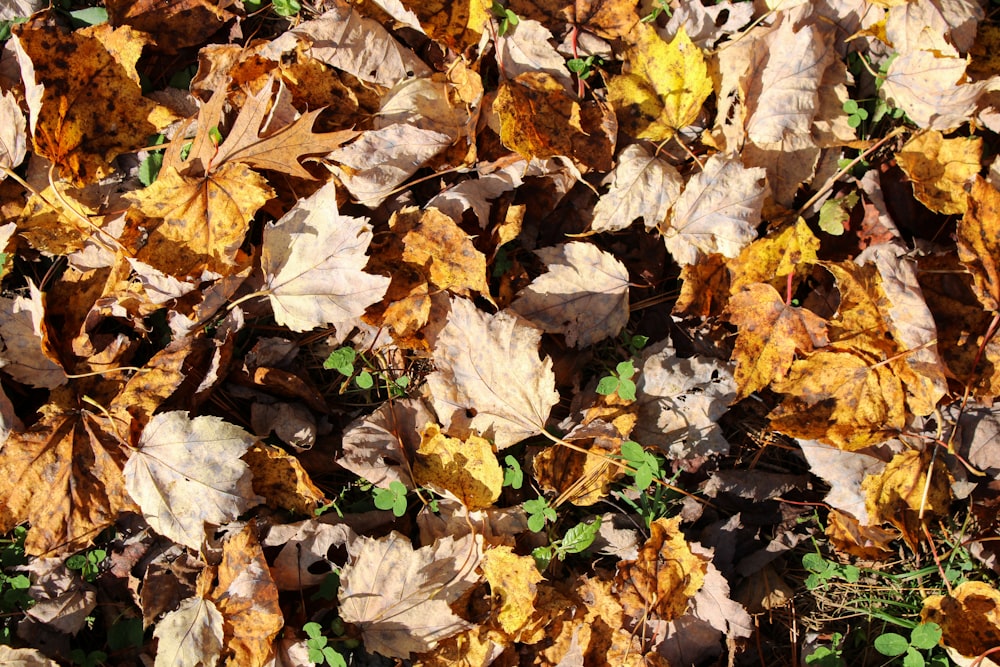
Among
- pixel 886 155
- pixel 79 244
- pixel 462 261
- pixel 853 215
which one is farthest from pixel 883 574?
pixel 79 244

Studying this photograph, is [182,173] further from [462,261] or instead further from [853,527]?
[853,527]

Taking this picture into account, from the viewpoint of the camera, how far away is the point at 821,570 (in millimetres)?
2293

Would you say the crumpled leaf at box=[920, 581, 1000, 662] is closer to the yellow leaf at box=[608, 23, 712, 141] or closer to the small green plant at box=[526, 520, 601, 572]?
the small green plant at box=[526, 520, 601, 572]

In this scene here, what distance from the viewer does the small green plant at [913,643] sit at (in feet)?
7.12

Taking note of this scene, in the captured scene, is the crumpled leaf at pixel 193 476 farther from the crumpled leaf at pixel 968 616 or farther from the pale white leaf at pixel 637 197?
the crumpled leaf at pixel 968 616

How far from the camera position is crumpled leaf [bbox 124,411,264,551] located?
2.19 m

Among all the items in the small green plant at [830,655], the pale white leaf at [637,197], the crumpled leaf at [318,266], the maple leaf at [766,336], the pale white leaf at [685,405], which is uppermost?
the pale white leaf at [637,197]

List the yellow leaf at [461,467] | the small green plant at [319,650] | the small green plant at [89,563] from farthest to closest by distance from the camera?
the small green plant at [89,563] → the yellow leaf at [461,467] → the small green plant at [319,650]

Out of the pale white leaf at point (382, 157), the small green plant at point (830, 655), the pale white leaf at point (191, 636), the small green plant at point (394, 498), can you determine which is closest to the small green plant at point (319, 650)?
the pale white leaf at point (191, 636)

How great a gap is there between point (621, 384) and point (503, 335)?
40 centimetres

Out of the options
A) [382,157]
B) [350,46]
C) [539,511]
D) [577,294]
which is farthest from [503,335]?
[350,46]

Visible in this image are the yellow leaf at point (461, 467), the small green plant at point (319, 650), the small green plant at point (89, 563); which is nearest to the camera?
the small green plant at point (319, 650)

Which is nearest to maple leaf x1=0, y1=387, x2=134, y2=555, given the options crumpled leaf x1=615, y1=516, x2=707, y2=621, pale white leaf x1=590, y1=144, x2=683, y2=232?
crumpled leaf x1=615, y1=516, x2=707, y2=621

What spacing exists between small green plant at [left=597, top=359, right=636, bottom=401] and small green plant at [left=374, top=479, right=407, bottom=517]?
27.0 inches
